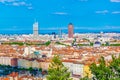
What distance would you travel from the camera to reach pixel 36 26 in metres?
110

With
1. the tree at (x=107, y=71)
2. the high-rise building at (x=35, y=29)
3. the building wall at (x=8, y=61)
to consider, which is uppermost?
the high-rise building at (x=35, y=29)

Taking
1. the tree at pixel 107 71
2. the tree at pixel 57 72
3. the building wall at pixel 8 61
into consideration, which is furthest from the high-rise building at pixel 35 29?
the tree at pixel 57 72

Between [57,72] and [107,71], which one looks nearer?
[57,72]

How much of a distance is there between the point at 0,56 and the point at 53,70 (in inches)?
1272

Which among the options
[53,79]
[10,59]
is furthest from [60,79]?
[10,59]

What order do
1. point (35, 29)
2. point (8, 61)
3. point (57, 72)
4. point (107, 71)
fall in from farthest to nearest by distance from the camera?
point (35, 29), point (8, 61), point (107, 71), point (57, 72)

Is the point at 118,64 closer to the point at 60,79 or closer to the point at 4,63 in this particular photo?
the point at 60,79

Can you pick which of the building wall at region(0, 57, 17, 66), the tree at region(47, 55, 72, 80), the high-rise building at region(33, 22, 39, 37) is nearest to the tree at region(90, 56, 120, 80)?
the tree at region(47, 55, 72, 80)

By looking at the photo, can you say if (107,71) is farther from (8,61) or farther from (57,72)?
(8,61)

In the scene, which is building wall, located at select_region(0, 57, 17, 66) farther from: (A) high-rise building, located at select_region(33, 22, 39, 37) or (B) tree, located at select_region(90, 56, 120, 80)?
(A) high-rise building, located at select_region(33, 22, 39, 37)

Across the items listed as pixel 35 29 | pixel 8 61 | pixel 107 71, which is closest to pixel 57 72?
pixel 107 71

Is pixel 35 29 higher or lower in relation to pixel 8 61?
higher

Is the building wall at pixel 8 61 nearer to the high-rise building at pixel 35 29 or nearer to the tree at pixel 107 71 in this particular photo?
the tree at pixel 107 71

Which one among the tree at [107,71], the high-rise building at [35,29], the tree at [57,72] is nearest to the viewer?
the tree at [57,72]
